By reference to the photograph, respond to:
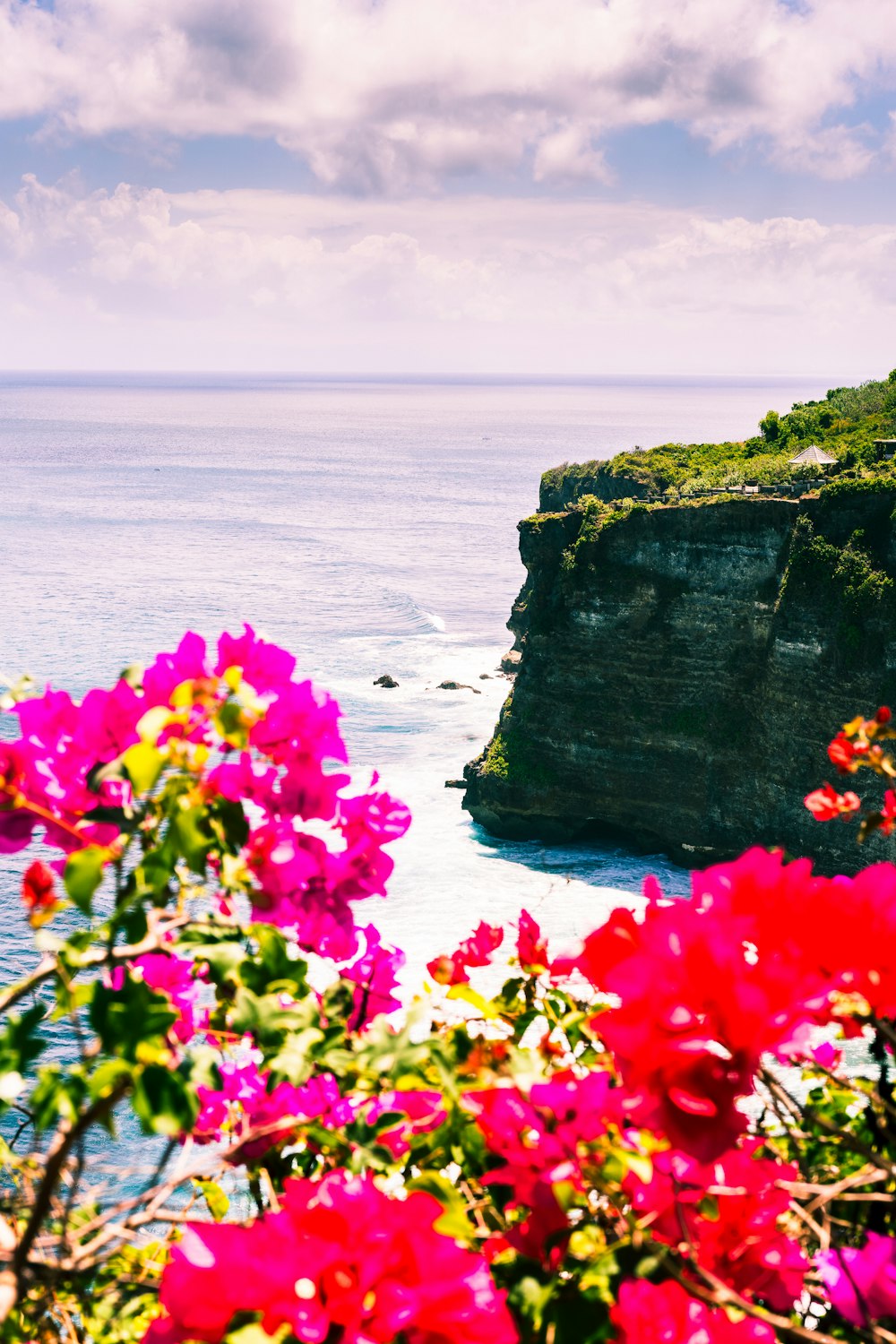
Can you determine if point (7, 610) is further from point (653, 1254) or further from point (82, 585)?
point (653, 1254)

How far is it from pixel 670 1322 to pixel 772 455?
159 feet

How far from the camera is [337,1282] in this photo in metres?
1.73

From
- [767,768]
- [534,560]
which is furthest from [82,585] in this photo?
[767,768]

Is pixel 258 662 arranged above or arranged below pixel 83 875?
above

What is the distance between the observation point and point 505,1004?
10.3ft

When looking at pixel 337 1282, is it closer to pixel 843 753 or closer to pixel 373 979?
pixel 373 979

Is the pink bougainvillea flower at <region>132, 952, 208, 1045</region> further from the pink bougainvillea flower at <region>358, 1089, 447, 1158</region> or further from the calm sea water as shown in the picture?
the calm sea water

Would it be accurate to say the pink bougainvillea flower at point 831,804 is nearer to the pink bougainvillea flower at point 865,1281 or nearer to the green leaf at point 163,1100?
the pink bougainvillea flower at point 865,1281

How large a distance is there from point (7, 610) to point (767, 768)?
1818 inches

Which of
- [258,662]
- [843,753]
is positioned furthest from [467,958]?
[258,662]

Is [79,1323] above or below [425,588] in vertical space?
above

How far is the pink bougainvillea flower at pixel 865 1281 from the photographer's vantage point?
214 cm

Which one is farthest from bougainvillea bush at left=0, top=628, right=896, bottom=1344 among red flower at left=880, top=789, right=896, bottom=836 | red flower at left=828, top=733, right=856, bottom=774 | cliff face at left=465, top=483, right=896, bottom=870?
cliff face at left=465, top=483, right=896, bottom=870

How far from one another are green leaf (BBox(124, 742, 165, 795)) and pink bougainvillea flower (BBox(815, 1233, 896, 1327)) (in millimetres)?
1629
